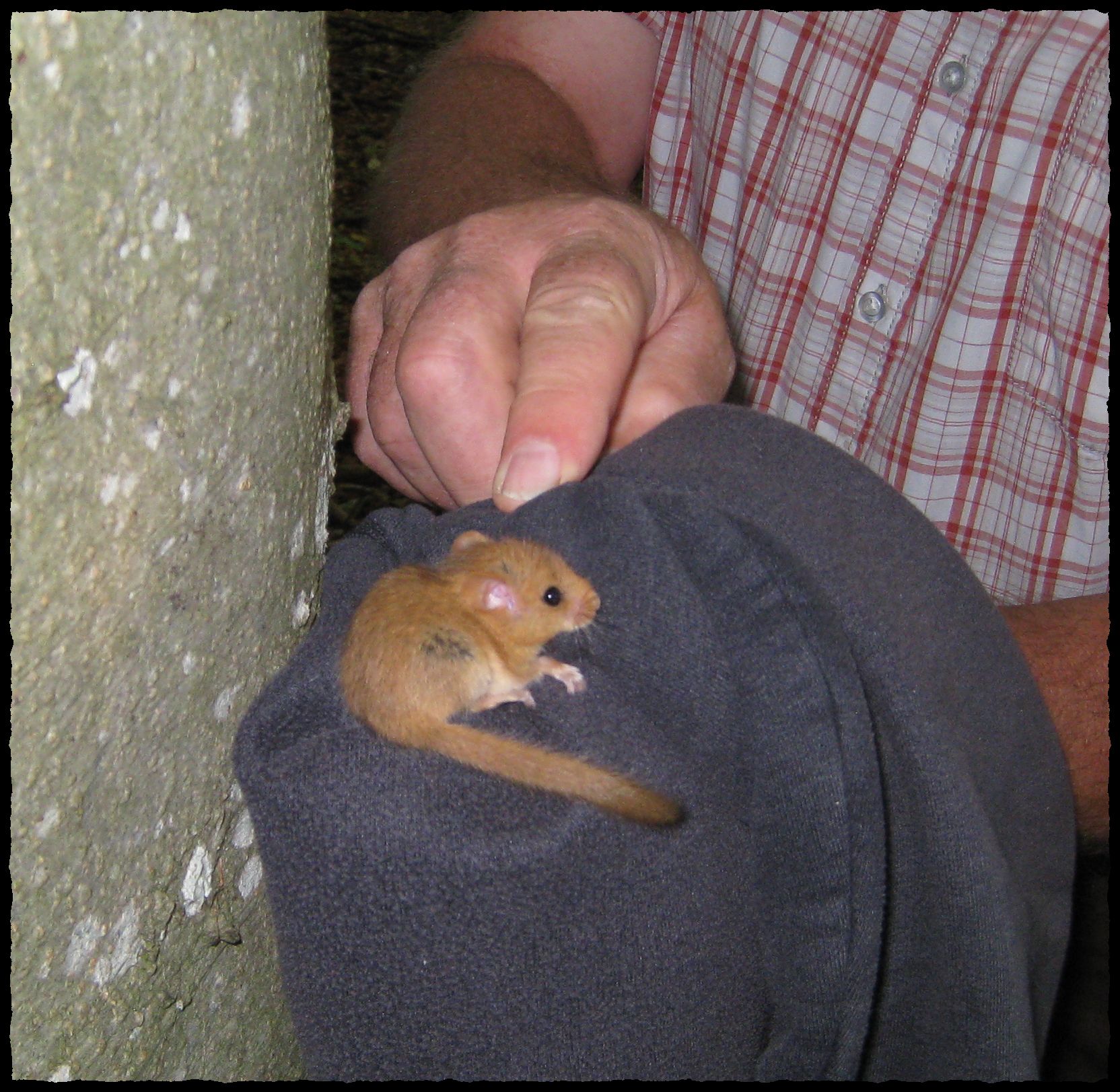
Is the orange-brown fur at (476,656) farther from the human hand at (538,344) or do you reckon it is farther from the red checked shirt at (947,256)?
the red checked shirt at (947,256)

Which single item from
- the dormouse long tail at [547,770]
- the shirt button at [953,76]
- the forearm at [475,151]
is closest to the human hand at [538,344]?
the dormouse long tail at [547,770]

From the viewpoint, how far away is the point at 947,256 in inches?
69.7

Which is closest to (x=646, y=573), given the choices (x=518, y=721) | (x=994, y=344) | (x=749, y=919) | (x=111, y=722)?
(x=518, y=721)

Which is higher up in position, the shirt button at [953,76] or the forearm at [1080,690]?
the shirt button at [953,76]

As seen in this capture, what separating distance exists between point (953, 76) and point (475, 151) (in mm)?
945

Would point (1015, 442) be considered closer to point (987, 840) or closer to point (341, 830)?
point (987, 840)

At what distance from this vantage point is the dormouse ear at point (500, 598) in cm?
88

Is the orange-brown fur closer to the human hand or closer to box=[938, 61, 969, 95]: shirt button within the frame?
the human hand

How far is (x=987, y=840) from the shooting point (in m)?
0.73

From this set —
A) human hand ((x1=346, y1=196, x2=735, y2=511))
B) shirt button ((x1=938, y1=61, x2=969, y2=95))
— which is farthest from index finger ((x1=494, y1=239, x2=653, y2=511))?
shirt button ((x1=938, y1=61, x2=969, y2=95))

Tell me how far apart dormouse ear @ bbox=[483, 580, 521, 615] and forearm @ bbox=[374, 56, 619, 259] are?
115 centimetres

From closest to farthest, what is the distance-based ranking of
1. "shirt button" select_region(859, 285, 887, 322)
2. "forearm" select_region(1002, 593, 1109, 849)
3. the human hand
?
the human hand → "forearm" select_region(1002, 593, 1109, 849) → "shirt button" select_region(859, 285, 887, 322)

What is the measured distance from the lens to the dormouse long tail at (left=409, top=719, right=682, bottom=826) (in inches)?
25.4

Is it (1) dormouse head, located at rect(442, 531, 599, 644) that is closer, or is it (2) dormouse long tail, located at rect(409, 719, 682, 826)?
(2) dormouse long tail, located at rect(409, 719, 682, 826)
